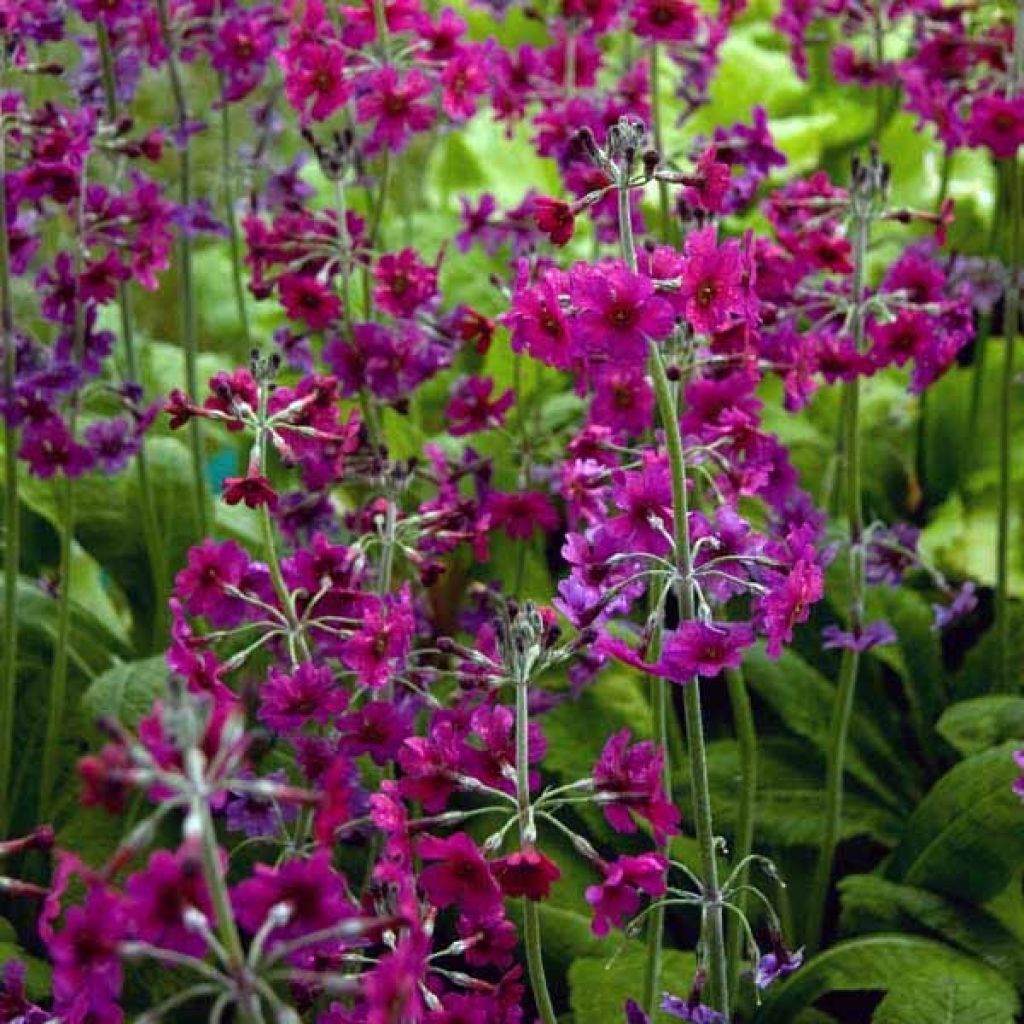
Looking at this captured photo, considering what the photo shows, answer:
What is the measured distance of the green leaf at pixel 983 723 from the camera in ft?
10.3

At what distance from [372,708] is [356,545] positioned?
0.25 metres

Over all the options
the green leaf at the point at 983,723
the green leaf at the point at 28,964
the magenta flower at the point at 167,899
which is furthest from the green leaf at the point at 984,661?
the magenta flower at the point at 167,899

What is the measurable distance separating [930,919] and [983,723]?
43cm

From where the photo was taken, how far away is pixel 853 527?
9.68 ft

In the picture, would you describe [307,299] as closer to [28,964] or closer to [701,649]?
[28,964]

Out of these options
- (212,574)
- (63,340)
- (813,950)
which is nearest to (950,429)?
(813,950)

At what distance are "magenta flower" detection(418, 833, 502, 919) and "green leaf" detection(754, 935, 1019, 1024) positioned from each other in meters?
0.91

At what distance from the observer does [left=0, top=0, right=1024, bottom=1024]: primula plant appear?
192 centimetres

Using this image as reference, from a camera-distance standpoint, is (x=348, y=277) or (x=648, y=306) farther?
(x=348, y=277)

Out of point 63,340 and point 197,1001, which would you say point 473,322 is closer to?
point 63,340

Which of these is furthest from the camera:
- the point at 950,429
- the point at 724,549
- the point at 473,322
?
the point at 950,429

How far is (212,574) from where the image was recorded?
2354mm

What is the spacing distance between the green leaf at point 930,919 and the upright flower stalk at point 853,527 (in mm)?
61

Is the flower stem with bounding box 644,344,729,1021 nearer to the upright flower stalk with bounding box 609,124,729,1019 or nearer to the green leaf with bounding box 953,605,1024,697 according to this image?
the upright flower stalk with bounding box 609,124,729,1019
